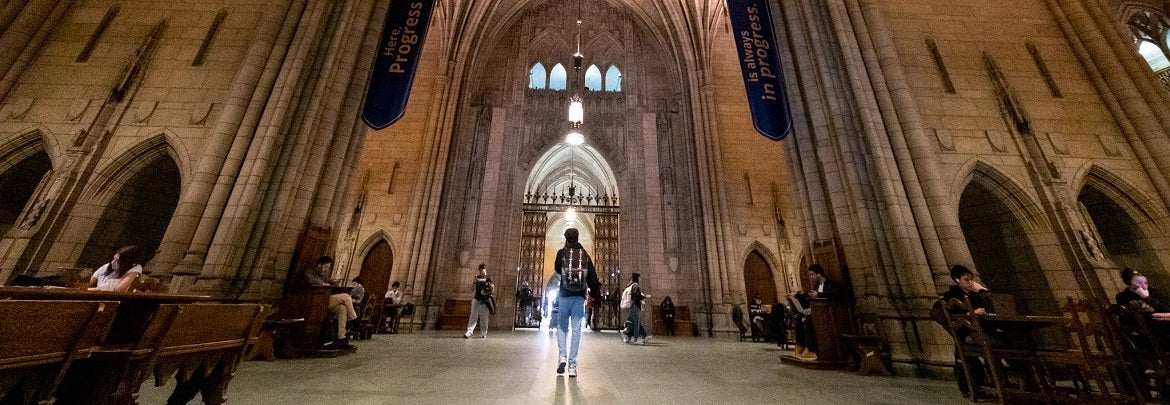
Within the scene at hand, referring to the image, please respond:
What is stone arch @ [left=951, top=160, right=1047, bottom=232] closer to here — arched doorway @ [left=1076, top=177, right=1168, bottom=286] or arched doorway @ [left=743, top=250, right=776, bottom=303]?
arched doorway @ [left=1076, top=177, right=1168, bottom=286]

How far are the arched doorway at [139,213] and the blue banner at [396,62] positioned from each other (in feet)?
13.7

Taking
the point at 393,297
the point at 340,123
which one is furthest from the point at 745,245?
the point at 340,123

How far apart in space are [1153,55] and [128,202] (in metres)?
30.4

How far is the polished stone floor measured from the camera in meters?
3.18

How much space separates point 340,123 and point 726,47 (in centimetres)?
1566

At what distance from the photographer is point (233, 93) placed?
7.26 meters

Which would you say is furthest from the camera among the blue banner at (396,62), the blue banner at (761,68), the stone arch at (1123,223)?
the blue banner at (761,68)

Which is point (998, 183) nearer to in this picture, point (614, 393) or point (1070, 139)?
point (1070, 139)

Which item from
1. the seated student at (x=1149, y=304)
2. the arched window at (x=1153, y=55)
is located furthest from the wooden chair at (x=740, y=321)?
the arched window at (x=1153, y=55)

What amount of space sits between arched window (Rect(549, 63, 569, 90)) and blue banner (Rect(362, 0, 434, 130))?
10678 mm

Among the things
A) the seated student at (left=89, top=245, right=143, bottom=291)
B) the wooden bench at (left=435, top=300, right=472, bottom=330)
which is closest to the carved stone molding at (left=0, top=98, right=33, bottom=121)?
the seated student at (left=89, top=245, right=143, bottom=291)

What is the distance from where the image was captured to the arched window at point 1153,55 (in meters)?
13.5

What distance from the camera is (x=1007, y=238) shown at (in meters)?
7.68

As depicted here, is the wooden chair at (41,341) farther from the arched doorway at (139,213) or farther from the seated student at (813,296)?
the arched doorway at (139,213)
